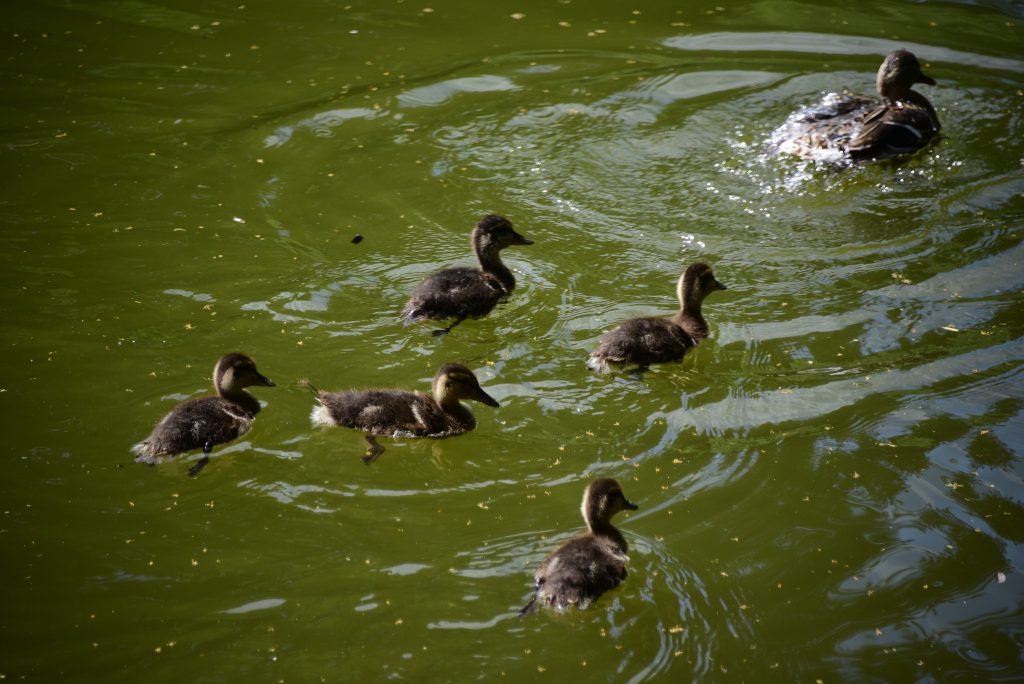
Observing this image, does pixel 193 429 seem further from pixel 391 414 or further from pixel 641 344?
pixel 641 344

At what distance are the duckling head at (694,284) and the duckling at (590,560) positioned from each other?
1.68m

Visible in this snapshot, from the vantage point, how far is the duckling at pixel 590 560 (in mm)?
4125

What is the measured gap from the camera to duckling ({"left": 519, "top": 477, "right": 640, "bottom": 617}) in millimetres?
4125

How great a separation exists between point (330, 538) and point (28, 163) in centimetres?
495

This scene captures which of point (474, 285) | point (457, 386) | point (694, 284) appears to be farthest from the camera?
point (474, 285)

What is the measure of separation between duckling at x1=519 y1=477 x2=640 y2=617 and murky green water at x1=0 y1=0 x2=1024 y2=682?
12 centimetres

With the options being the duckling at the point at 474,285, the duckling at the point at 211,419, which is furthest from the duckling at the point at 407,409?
the duckling at the point at 474,285

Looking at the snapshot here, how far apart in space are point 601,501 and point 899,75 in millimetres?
5091

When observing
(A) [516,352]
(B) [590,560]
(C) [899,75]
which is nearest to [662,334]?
(A) [516,352]

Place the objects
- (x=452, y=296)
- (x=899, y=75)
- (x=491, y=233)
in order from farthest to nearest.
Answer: (x=899, y=75) → (x=491, y=233) → (x=452, y=296)

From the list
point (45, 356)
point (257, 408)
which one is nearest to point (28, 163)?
point (45, 356)

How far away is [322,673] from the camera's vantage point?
12.9 feet

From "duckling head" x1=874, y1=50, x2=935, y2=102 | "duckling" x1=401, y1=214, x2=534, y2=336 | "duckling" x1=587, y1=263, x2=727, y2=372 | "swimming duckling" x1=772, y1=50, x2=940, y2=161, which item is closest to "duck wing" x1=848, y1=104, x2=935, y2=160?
"swimming duckling" x1=772, y1=50, x2=940, y2=161

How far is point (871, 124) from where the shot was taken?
24.9ft
